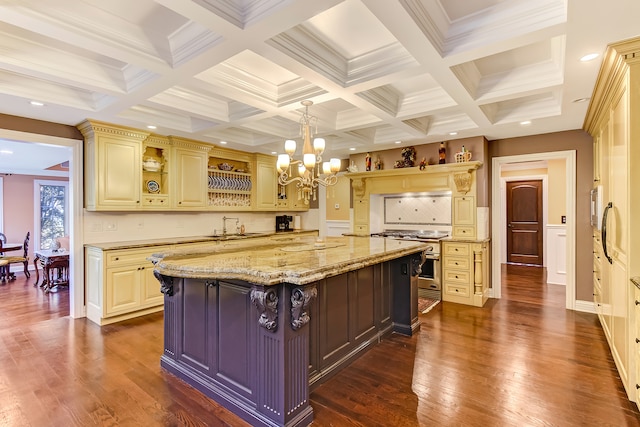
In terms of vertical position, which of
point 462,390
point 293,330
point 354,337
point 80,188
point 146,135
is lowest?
point 462,390

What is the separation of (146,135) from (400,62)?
3503 millimetres

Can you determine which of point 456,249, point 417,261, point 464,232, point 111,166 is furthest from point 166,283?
point 464,232

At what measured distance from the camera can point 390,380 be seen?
2.56 meters

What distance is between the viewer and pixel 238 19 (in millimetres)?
1882

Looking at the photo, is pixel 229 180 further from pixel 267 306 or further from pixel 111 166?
pixel 267 306

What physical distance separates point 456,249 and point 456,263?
21 centimetres

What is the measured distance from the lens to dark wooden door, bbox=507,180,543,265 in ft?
23.9

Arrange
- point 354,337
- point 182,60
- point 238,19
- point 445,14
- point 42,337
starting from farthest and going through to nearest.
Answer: point 42,337 < point 354,337 < point 182,60 < point 445,14 < point 238,19

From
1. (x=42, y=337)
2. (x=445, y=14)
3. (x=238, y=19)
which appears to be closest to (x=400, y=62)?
(x=445, y=14)

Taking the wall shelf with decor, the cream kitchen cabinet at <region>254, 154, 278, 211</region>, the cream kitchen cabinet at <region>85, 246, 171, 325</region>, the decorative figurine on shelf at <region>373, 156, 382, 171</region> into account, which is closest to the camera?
the cream kitchen cabinet at <region>85, 246, 171, 325</region>

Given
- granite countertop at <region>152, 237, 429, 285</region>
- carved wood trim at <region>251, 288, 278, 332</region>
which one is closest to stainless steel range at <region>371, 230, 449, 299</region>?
granite countertop at <region>152, 237, 429, 285</region>

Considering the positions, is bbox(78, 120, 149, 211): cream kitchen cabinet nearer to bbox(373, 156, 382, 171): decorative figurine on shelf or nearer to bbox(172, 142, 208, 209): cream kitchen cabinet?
bbox(172, 142, 208, 209): cream kitchen cabinet

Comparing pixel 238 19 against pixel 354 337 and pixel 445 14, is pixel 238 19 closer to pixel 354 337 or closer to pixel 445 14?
pixel 445 14

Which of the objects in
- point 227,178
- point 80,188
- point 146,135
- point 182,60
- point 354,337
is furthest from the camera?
point 227,178
